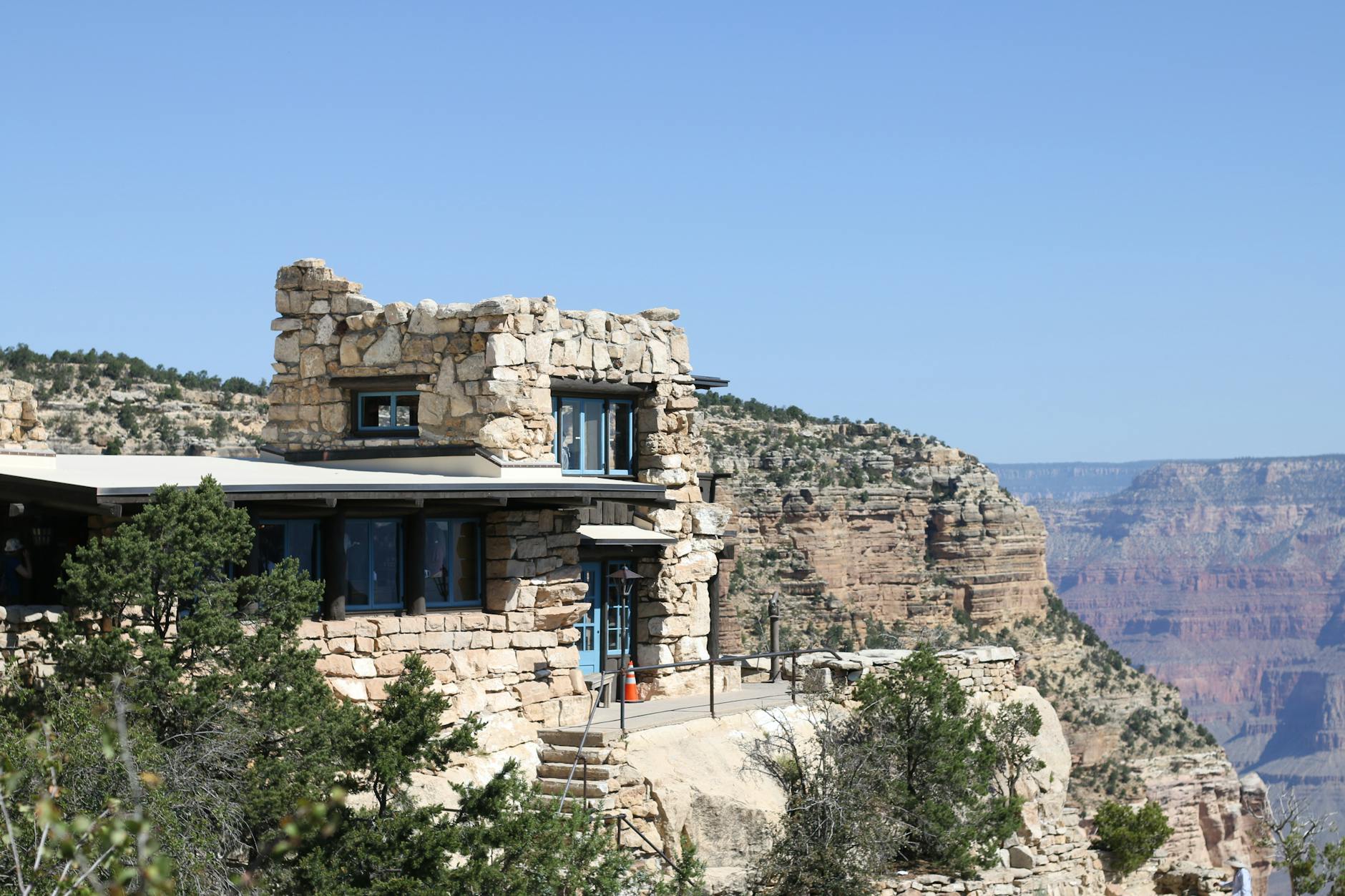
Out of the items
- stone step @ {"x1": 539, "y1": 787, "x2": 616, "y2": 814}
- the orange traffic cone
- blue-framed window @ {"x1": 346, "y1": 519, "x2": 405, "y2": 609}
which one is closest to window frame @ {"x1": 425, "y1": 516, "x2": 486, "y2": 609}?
blue-framed window @ {"x1": 346, "y1": 519, "x2": 405, "y2": 609}

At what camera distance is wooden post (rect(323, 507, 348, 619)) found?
18844mm

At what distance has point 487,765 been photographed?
19.0 metres

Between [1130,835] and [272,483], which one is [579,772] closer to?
[272,483]

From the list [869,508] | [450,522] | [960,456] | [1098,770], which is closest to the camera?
[450,522]

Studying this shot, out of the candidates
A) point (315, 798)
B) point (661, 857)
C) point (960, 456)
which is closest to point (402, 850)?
point (315, 798)

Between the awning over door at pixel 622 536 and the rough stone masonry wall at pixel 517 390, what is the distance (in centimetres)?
44

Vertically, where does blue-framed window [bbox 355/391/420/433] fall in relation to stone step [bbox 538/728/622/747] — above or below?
Answer: above

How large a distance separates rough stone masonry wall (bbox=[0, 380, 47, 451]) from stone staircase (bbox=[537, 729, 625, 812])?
6881 mm

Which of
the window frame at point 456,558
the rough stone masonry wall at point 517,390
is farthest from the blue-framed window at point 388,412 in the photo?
the window frame at point 456,558

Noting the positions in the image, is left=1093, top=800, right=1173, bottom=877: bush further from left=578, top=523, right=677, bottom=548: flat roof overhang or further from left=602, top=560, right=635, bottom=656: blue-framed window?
left=578, top=523, right=677, bottom=548: flat roof overhang

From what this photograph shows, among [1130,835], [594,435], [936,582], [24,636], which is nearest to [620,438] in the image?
[594,435]

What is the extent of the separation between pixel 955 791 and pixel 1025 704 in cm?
529

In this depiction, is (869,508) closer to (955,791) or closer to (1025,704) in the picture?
(1025,704)

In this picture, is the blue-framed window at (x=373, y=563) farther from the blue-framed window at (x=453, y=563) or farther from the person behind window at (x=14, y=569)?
the person behind window at (x=14, y=569)
